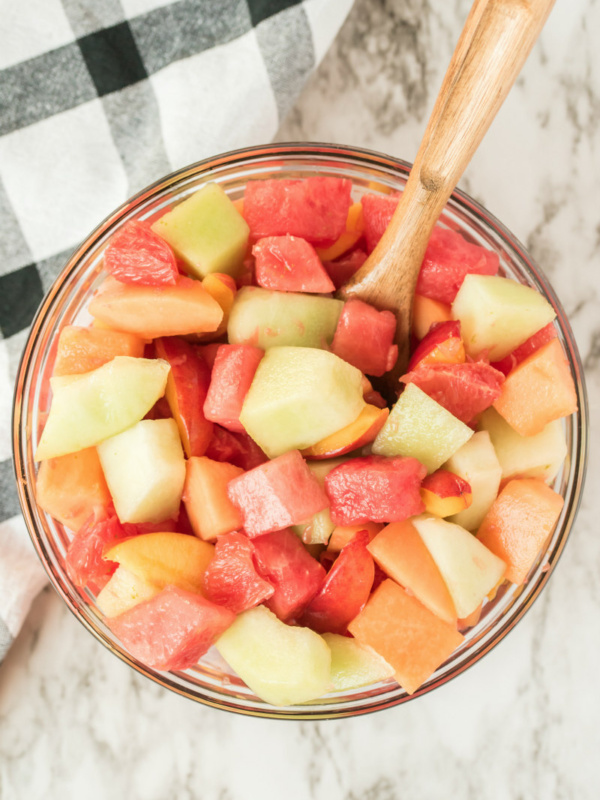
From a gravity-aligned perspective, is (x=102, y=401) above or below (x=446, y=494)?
above

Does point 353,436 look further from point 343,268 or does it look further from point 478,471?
point 343,268

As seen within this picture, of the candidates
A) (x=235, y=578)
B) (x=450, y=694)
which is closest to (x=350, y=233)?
(x=235, y=578)

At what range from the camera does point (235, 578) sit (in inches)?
40.9

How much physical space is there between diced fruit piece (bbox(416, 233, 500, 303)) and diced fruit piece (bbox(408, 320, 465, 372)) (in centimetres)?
10

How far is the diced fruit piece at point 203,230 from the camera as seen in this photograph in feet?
3.64

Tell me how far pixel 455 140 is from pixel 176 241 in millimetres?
461

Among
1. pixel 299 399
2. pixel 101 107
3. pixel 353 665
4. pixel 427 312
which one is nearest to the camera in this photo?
pixel 299 399

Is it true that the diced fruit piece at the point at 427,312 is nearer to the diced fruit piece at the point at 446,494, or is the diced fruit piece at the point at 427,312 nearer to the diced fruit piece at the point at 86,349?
the diced fruit piece at the point at 446,494

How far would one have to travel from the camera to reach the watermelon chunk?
1108 mm

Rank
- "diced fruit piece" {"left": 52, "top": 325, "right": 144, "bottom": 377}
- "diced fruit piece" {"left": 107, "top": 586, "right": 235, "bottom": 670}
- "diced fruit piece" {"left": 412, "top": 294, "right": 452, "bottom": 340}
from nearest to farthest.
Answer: "diced fruit piece" {"left": 107, "top": 586, "right": 235, "bottom": 670} → "diced fruit piece" {"left": 52, "top": 325, "right": 144, "bottom": 377} → "diced fruit piece" {"left": 412, "top": 294, "right": 452, "bottom": 340}

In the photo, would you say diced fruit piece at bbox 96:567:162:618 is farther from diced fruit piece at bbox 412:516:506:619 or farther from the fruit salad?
diced fruit piece at bbox 412:516:506:619

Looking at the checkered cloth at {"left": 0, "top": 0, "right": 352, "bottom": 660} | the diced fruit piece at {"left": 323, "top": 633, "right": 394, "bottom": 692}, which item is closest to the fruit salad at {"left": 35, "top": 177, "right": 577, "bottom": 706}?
the diced fruit piece at {"left": 323, "top": 633, "right": 394, "bottom": 692}

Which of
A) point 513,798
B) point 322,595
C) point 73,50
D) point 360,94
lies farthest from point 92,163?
point 513,798

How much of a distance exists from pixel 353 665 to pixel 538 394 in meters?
0.52
